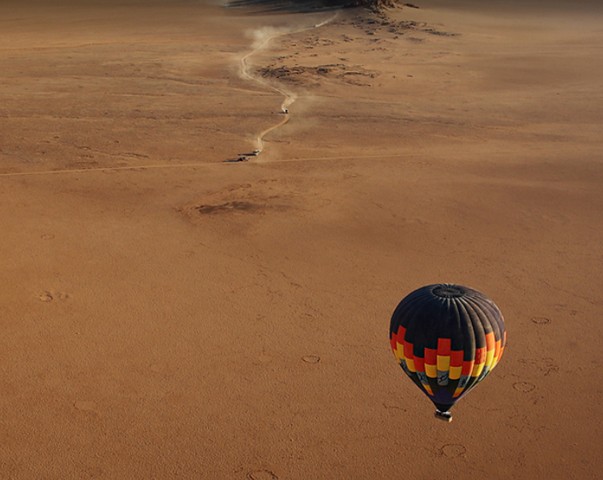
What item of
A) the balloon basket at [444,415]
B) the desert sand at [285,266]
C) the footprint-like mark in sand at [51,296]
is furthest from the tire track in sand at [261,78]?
the balloon basket at [444,415]

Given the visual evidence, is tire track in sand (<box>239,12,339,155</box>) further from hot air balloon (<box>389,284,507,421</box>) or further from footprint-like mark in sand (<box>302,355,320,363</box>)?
hot air balloon (<box>389,284,507,421</box>)

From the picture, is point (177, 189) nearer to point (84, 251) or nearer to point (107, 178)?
point (107, 178)

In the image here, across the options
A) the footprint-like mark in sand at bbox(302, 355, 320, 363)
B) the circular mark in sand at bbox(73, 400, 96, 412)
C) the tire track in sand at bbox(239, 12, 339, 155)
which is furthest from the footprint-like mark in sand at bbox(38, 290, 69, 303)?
the tire track in sand at bbox(239, 12, 339, 155)

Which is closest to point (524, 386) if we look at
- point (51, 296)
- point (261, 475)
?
point (261, 475)

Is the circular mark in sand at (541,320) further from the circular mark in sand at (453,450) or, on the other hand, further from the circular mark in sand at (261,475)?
the circular mark in sand at (261,475)

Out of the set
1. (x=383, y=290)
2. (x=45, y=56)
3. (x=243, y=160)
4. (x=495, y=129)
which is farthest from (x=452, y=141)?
(x=45, y=56)

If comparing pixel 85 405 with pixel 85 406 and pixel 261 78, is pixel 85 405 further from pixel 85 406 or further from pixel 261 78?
pixel 261 78
